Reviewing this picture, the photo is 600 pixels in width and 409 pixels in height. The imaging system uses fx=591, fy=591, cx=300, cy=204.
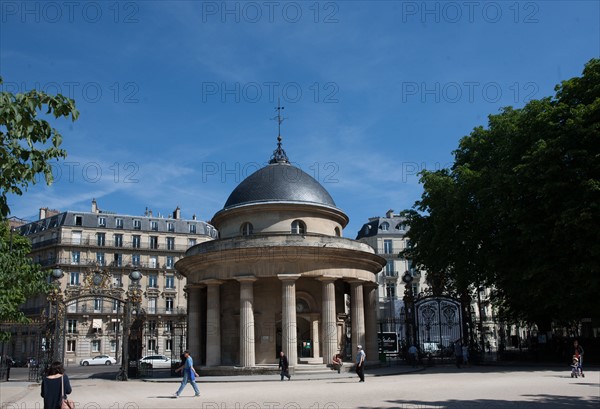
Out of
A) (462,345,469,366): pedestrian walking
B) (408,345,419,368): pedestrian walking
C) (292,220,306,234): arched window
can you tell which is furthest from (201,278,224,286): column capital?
(462,345,469,366): pedestrian walking

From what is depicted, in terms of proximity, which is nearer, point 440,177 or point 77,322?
point 440,177

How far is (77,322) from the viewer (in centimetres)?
6525

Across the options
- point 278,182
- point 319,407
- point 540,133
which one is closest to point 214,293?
point 278,182

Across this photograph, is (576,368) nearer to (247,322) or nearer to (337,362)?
(337,362)

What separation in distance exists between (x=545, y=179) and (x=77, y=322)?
54045 mm

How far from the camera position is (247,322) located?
29.2 meters

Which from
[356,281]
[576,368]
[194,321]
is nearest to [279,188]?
[356,281]

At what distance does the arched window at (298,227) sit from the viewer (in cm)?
3318

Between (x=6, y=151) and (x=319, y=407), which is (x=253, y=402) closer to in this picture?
(x=319, y=407)

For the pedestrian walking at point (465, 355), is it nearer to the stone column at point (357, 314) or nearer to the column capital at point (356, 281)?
the stone column at point (357, 314)

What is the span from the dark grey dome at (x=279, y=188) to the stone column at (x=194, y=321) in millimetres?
5339

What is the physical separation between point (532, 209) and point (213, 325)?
669 inches

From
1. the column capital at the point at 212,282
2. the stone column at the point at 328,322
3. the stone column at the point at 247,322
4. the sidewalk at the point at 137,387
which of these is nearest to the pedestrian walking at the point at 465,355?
the sidewalk at the point at 137,387

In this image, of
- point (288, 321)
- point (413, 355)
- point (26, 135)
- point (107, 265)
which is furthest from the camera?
point (107, 265)
